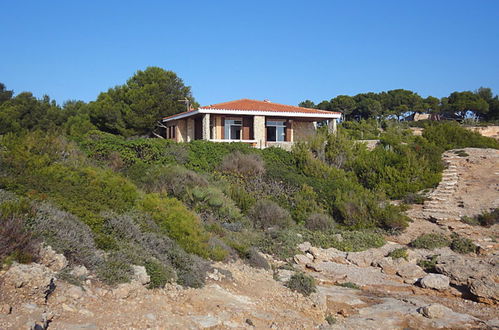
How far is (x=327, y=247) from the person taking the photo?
575 inches

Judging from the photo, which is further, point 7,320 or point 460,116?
point 460,116

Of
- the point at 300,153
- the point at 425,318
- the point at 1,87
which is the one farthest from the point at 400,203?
the point at 1,87

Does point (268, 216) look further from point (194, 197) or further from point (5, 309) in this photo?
point (5, 309)

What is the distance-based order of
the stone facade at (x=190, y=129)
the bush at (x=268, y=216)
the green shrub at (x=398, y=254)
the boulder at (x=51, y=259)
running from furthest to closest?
the stone facade at (x=190, y=129) → the bush at (x=268, y=216) → the green shrub at (x=398, y=254) → the boulder at (x=51, y=259)

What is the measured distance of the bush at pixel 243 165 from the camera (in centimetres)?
1916

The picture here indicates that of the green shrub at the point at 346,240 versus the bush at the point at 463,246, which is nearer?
the green shrub at the point at 346,240

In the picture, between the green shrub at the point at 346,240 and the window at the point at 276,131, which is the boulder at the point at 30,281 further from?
the window at the point at 276,131

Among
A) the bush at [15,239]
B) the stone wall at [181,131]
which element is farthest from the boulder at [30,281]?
the stone wall at [181,131]

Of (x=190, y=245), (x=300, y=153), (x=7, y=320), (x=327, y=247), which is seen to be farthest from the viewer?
(x=300, y=153)

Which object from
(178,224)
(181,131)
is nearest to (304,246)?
(178,224)

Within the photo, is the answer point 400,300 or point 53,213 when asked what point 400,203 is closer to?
point 400,300

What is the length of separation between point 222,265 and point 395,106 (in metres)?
52.4

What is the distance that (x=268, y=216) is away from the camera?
1589 cm

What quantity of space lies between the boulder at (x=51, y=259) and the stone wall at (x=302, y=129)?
2269cm
